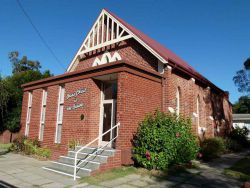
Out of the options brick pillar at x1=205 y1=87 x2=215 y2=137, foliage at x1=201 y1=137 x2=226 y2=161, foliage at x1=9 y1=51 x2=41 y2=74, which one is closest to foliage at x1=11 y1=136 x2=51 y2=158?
foliage at x1=201 y1=137 x2=226 y2=161

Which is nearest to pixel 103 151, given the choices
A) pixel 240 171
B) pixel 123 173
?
pixel 123 173

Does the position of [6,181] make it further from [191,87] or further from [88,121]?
[191,87]

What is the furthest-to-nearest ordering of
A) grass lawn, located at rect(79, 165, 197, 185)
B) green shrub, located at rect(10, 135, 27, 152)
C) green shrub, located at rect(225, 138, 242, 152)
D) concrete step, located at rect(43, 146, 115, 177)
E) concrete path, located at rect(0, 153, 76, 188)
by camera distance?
green shrub, located at rect(225, 138, 242, 152) < green shrub, located at rect(10, 135, 27, 152) < concrete step, located at rect(43, 146, 115, 177) < grass lawn, located at rect(79, 165, 197, 185) < concrete path, located at rect(0, 153, 76, 188)

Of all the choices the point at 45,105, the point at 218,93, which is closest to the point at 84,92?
the point at 45,105

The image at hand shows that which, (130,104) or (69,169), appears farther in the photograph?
(130,104)

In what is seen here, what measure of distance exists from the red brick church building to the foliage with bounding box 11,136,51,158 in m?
0.39

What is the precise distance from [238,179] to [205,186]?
1896mm

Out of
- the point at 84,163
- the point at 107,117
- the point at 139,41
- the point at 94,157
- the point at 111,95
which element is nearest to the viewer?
the point at 84,163

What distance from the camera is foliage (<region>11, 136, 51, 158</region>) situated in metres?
13.3

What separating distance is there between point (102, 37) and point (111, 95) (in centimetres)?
499

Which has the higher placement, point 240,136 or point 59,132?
point 59,132

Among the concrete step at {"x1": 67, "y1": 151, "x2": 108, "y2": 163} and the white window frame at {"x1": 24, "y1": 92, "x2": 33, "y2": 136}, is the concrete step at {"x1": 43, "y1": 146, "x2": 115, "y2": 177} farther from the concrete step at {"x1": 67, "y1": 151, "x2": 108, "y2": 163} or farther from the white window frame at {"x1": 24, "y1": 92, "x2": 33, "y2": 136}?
the white window frame at {"x1": 24, "y1": 92, "x2": 33, "y2": 136}

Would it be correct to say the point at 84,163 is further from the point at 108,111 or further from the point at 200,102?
the point at 200,102

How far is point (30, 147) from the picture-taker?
47.3ft
